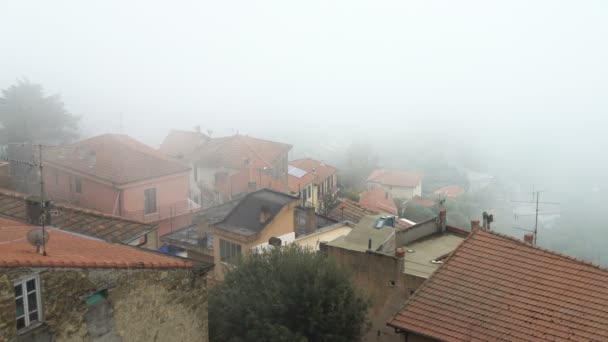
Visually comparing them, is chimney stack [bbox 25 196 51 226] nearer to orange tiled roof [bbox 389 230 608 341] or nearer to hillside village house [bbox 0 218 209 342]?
hillside village house [bbox 0 218 209 342]

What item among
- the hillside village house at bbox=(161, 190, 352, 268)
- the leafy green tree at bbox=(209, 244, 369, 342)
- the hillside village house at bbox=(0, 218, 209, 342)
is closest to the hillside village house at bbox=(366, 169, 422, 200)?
the hillside village house at bbox=(161, 190, 352, 268)

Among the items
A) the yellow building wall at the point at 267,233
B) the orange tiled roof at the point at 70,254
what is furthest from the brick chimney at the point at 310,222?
the orange tiled roof at the point at 70,254

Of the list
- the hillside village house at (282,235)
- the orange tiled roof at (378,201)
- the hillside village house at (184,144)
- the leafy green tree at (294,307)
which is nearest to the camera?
the leafy green tree at (294,307)

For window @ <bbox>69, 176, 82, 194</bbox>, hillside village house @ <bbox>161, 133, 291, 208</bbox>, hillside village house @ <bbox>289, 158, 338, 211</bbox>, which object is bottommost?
hillside village house @ <bbox>289, 158, 338, 211</bbox>

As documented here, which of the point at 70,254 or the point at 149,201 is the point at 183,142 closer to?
the point at 149,201

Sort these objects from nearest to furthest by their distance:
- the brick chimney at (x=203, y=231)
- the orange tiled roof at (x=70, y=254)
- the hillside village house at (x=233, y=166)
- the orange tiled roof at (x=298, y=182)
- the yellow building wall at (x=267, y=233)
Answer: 1. the orange tiled roof at (x=70, y=254)
2. the yellow building wall at (x=267, y=233)
3. the brick chimney at (x=203, y=231)
4. the hillside village house at (x=233, y=166)
5. the orange tiled roof at (x=298, y=182)

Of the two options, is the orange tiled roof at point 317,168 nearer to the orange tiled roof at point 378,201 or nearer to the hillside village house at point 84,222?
the orange tiled roof at point 378,201

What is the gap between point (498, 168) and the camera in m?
112

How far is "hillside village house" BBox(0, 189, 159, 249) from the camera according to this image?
1399 centimetres

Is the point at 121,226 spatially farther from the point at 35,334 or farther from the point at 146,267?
the point at 35,334

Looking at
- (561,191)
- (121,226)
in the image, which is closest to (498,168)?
(561,191)

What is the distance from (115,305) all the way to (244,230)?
12.6m

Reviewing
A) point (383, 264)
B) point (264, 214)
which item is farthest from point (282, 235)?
point (383, 264)

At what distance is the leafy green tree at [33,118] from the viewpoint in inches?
1540
